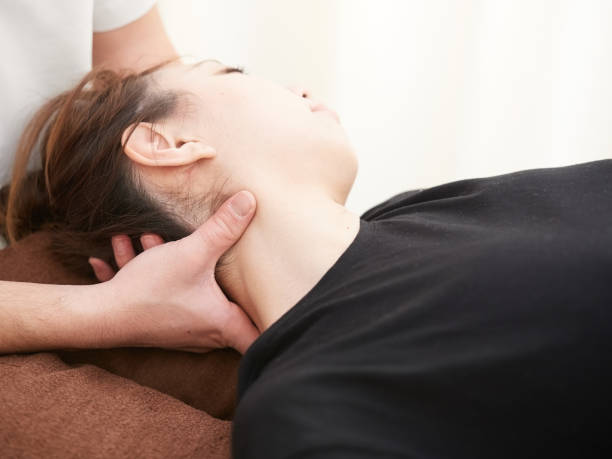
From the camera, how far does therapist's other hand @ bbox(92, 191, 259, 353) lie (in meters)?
0.99

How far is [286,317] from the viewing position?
0.87 meters

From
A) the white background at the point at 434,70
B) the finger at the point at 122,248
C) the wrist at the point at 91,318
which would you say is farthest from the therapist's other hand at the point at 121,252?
the white background at the point at 434,70

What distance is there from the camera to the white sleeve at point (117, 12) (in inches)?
57.3

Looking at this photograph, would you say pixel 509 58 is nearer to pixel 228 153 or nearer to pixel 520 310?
pixel 228 153

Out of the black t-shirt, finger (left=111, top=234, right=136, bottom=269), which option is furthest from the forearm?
the black t-shirt

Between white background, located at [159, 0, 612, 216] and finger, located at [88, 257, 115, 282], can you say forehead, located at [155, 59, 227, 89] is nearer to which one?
finger, located at [88, 257, 115, 282]

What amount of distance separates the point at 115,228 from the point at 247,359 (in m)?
0.38

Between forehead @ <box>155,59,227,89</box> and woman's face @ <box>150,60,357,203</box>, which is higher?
forehead @ <box>155,59,227,89</box>

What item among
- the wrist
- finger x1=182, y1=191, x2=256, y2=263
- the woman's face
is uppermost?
the woman's face

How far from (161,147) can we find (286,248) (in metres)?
0.29

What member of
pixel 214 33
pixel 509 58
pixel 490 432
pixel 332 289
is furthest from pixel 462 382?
pixel 214 33

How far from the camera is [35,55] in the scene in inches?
54.3

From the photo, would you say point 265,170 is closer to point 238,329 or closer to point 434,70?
point 238,329

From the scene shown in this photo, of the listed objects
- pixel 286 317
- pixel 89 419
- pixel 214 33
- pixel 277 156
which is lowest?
pixel 89 419
